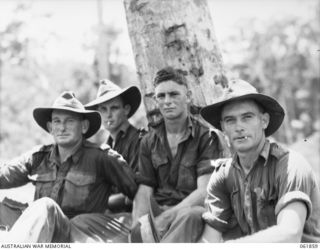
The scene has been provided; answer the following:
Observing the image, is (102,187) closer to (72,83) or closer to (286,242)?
(286,242)

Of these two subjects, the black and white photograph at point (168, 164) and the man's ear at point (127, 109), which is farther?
the man's ear at point (127, 109)

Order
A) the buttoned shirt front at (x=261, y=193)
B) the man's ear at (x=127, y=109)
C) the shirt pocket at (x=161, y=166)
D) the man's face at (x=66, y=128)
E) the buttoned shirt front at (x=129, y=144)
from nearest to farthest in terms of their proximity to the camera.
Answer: the buttoned shirt front at (x=261, y=193) < the shirt pocket at (x=161, y=166) < the man's face at (x=66, y=128) < the buttoned shirt front at (x=129, y=144) < the man's ear at (x=127, y=109)

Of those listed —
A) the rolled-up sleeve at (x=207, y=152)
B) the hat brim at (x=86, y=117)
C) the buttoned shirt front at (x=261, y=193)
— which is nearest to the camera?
the buttoned shirt front at (x=261, y=193)

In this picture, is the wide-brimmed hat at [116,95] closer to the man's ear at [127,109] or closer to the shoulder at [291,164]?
the man's ear at [127,109]

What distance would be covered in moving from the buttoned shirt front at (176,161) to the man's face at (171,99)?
0.15 meters

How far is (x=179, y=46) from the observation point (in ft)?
14.3

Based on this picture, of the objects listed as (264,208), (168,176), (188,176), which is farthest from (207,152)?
(264,208)

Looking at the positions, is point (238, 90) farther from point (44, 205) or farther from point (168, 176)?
point (44, 205)

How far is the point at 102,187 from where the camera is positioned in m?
3.96

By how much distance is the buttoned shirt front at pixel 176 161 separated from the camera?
147 inches

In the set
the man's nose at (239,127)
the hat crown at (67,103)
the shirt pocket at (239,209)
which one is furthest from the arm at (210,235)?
the hat crown at (67,103)

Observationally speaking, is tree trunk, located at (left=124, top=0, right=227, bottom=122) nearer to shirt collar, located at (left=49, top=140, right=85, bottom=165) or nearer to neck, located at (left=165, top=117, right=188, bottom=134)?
neck, located at (left=165, top=117, right=188, bottom=134)

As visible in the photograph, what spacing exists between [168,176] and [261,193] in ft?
3.21

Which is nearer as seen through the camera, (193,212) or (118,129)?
(193,212)
